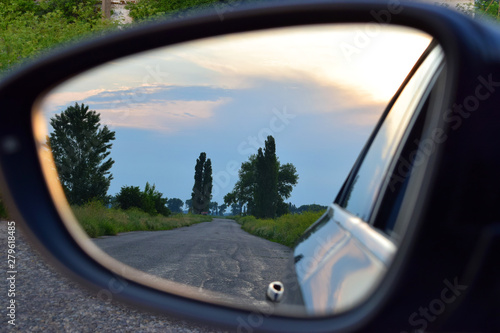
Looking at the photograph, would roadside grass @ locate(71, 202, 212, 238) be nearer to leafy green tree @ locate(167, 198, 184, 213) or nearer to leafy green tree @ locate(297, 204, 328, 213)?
leafy green tree @ locate(167, 198, 184, 213)

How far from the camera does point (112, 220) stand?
145 centimetres

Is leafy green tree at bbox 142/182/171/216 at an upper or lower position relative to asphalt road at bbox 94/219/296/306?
upper

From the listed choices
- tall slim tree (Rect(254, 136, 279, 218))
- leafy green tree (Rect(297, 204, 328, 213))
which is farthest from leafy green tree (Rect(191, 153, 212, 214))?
leafy green tree (Rect(297, 204, 328, 213))

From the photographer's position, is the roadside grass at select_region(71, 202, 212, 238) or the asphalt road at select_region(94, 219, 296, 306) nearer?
the asphalt road at select_region(94, 219, 296, 306)

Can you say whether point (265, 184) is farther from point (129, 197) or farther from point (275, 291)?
point (129, 197)

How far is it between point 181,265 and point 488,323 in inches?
30.0

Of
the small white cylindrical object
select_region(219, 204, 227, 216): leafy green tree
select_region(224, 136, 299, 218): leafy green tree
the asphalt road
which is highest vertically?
select_region(224, 136, 299, 218): leafy green tree

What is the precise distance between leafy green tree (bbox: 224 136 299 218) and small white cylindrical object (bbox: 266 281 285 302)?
0.51ft

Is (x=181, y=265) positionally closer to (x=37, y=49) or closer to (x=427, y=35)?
(x=427, y=35)

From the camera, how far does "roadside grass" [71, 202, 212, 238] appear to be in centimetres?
135

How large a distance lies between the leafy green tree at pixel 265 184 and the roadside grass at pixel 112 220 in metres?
0.17

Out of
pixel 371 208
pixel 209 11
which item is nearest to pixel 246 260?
pixel 371 208

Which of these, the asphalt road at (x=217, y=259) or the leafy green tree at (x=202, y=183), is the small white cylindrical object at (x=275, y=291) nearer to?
the asphalt road at (x=217, y=259)

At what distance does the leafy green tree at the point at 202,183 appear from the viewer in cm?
114
